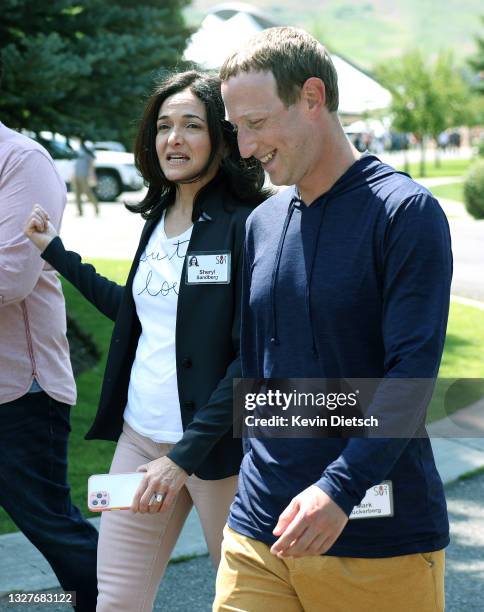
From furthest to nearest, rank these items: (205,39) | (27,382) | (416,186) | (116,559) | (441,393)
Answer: (205,39), (441,393), (27,382), (116,559), (416,186)

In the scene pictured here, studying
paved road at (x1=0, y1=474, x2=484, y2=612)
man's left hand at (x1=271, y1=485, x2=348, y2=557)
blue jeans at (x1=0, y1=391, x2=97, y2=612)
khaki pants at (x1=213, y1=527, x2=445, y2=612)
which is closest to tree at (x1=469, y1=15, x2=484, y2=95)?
paved road at (x1=0, y1=474, x2=484, y2=612)

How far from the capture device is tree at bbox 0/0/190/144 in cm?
750

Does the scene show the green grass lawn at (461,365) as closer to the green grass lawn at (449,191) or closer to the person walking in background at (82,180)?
the person walking in background at (82,180)

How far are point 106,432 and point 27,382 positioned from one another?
1.39 feet

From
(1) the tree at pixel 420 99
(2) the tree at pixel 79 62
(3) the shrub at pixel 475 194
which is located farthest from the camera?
(1) the tree at pixel 420 99

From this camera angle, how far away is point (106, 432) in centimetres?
321

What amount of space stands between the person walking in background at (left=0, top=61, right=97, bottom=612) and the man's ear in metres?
1.41

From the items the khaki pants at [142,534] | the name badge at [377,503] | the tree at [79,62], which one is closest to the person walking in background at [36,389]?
the khaki pants at [142,534]

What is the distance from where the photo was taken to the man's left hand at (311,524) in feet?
6.51

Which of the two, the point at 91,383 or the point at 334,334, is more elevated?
the point at 334,334

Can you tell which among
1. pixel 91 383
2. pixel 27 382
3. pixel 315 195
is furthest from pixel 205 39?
pixel 315 195

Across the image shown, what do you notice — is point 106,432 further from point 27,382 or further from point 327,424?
point 327,424

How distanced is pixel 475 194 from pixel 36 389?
22.9m

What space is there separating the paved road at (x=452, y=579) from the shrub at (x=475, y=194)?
67.3ft
